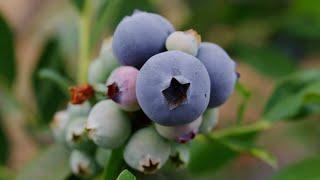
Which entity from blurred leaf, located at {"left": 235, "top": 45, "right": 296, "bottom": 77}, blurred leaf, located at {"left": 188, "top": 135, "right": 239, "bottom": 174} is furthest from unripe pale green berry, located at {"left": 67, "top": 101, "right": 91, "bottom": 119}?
blurred leaf, located at {"left": 235, "top": 45, "right": 296, "bottom": 77}

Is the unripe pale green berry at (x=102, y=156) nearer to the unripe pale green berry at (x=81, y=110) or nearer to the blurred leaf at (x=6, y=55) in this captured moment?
the unripe pale green berry at (x=81, y=110)

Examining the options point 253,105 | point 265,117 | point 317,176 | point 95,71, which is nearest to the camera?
point 95,71

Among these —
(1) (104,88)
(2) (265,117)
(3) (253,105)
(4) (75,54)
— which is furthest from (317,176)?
(3) (253,105)

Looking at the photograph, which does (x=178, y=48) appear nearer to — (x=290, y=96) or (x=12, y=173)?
(x=290, y=96)

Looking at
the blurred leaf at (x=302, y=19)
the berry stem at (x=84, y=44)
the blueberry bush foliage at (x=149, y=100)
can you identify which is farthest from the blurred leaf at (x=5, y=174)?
the blurred leaf at (x=302, y=19)

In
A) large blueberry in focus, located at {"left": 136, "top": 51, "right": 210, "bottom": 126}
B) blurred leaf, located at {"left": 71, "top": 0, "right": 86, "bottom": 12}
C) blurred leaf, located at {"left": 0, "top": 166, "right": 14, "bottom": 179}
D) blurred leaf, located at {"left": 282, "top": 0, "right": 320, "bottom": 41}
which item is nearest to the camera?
large blueberry in focus, located at {"left": 136, "top": 51, "right": 210, "bottom": 126}

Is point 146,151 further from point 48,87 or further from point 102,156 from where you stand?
point 48,87

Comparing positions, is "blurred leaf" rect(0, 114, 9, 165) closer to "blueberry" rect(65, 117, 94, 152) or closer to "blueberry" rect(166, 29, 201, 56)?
"blueberry" rect(65, 117, 94, 152)
